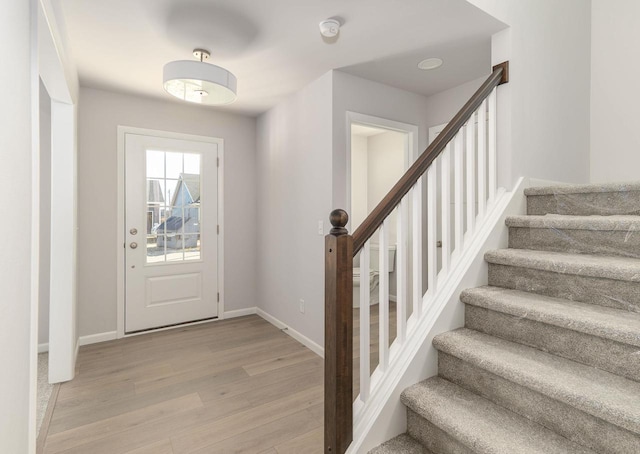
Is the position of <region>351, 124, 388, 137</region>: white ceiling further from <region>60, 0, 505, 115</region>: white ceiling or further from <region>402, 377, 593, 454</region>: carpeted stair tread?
<region>402, 377, 593, 454</region>: carpeted stair tread

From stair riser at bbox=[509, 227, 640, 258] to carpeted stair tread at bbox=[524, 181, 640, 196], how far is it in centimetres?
32

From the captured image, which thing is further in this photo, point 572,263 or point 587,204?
point 587,204

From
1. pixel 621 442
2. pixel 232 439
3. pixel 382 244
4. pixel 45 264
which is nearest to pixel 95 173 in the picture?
pixel 45 264

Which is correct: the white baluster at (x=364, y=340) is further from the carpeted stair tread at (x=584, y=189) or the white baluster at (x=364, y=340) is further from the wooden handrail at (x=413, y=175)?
the carpeted stair tread at (x=584, y=189)

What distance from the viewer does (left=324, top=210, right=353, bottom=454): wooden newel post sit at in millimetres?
1284

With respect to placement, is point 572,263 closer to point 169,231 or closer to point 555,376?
point 555,376

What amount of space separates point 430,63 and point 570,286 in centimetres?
203

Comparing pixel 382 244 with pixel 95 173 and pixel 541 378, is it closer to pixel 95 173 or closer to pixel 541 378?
pixel 541 378

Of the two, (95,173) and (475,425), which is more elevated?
(95,173)

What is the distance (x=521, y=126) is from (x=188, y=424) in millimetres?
2746

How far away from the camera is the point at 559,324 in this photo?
128cm

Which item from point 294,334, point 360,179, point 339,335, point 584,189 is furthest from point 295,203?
point 360,179

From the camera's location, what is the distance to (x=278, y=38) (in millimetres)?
2287

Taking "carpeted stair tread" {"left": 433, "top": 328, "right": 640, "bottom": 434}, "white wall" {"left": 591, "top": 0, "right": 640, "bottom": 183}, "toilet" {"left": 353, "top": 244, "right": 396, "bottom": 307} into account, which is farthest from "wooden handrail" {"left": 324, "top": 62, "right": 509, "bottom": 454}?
"toilet" {"left": 353, "top": 244, "right": 396, "bottom": 307}
